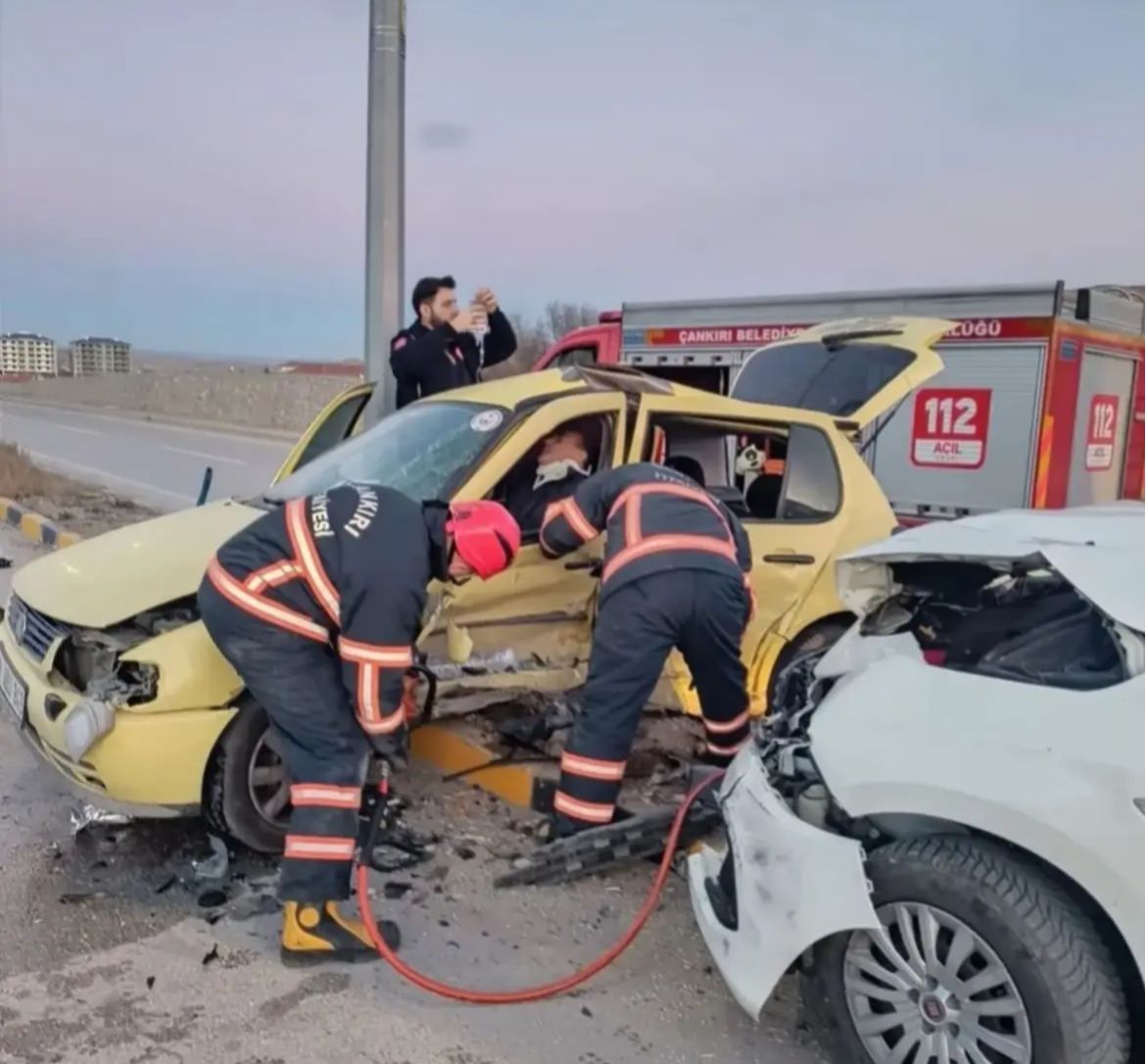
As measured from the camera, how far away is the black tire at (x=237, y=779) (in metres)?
3.37

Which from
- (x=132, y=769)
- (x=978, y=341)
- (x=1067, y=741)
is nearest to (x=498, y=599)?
(x=132, y=769)

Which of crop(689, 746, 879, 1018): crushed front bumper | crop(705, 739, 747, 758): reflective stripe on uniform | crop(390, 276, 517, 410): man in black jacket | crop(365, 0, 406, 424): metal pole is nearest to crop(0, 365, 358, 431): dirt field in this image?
crop(365, 0, 406, 424): metal pole

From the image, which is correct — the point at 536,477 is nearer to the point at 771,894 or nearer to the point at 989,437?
the point at 771,894

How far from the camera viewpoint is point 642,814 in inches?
140

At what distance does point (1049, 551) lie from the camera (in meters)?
2.39

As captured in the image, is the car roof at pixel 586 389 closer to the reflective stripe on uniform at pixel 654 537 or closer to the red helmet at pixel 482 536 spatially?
the reflective stripe on uniform at pixel 654 537

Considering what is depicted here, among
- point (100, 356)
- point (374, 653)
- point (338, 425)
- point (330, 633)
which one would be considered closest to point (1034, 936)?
point (374, 653)

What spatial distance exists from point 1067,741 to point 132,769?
258 cm

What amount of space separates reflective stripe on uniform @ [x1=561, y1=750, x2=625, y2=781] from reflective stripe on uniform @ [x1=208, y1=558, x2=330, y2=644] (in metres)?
0.96

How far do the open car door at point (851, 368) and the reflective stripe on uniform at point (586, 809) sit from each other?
7.88 feet

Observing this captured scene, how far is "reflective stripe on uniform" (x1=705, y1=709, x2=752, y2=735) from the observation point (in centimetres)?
399

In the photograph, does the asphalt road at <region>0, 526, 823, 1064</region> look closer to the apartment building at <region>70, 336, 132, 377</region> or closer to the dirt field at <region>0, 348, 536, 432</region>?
the dirt field at <region>0, 348, 536, 432</region>

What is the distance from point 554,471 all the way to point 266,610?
1382 millimetres

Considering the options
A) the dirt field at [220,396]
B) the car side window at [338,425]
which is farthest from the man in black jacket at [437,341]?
A: the dirt field at [220,396]
